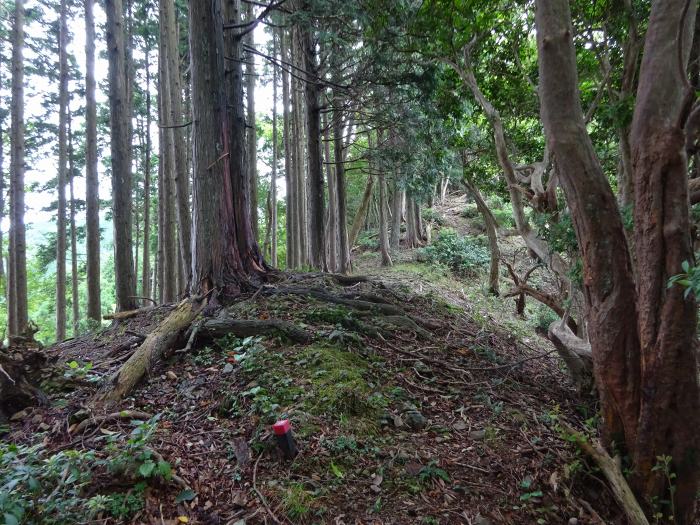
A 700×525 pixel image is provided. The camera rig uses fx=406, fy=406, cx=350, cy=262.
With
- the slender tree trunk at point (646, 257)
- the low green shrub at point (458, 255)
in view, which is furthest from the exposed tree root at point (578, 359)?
the low green shrub at point (458, 255)

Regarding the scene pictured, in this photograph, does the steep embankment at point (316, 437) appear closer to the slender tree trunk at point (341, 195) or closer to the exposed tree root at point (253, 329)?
the exposed tree root at point (253, 329)

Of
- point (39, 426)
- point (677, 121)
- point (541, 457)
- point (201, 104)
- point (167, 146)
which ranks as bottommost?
point (541, 457)

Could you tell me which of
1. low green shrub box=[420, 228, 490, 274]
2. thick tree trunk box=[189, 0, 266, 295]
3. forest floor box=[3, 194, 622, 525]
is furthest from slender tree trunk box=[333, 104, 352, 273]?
forest floor box=[3, 194, 622, 525]

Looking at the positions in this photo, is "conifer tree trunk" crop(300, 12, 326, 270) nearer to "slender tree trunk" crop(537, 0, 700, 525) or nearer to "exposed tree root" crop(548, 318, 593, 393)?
"exposed tree root" crop(548, 318, 593, 393)

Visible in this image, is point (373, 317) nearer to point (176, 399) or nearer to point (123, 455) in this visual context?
point (176, 399)

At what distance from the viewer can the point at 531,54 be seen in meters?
7.95

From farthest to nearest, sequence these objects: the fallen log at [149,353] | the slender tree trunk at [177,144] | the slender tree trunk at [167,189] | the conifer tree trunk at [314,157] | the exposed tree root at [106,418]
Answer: the slender tree trunk at [167,189] → the conifer tree trunk at [314,157] → the slender tree trunk at [177,144] → the fallen log at [149,353] → the exposed tree root at [106,418]

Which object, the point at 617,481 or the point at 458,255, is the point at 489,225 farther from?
the point at 617,481

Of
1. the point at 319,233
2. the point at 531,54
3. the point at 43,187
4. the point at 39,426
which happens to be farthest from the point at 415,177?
the point at 43,187

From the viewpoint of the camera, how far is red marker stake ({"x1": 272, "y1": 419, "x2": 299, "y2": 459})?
3.05 m

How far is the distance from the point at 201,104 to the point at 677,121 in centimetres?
562

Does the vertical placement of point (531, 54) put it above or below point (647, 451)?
above

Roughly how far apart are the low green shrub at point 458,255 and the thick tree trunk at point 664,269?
49.9 ft

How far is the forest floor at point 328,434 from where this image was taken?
108 inches
